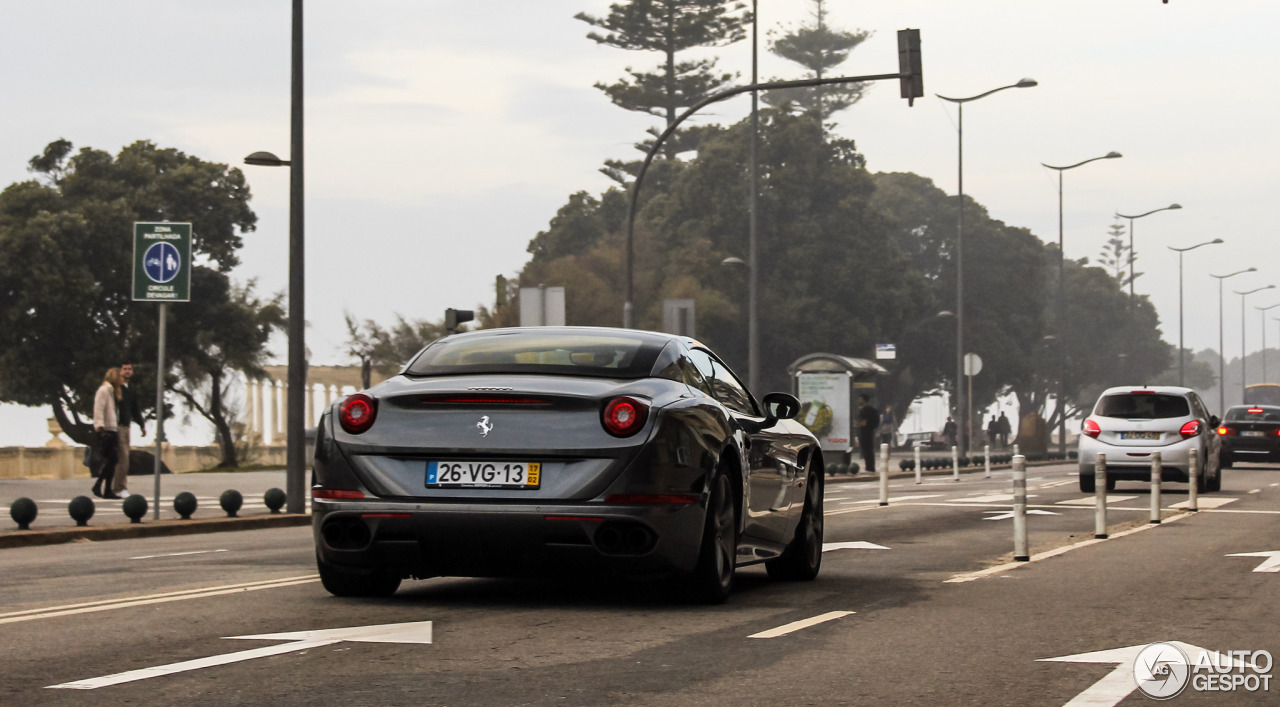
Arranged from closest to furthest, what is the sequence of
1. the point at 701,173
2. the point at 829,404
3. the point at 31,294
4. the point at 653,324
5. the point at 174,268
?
the point at 174,268
the point at 829,404
the point at 31,294
the point at 653,324
the point at 701,173

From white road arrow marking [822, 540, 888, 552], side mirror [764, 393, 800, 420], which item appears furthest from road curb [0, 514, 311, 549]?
side mirror [764, 393, 800, 420]

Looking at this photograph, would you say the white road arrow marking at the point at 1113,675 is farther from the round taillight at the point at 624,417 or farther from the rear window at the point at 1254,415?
the rear window at the point at 1254,415

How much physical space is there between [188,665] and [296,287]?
1446cm

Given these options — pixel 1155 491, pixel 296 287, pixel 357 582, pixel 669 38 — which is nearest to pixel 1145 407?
pixel 1155 491

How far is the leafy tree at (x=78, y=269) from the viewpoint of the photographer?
1917 inches

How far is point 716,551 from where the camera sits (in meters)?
9.09

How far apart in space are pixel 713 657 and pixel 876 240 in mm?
71894

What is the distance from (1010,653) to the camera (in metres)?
7.50

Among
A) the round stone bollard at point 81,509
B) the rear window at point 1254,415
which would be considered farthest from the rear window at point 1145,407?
the rear window at point 1254,415

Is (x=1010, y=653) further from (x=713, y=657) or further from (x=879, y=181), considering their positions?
(x=879, y=181)

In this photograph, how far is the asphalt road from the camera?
20.7ft

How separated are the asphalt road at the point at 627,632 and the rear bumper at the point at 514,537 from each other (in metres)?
0.26

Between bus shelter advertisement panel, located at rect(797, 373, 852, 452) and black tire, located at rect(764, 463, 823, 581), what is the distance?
3088 cm

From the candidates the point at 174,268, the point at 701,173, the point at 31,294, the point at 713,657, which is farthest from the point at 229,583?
the point at 701,173
